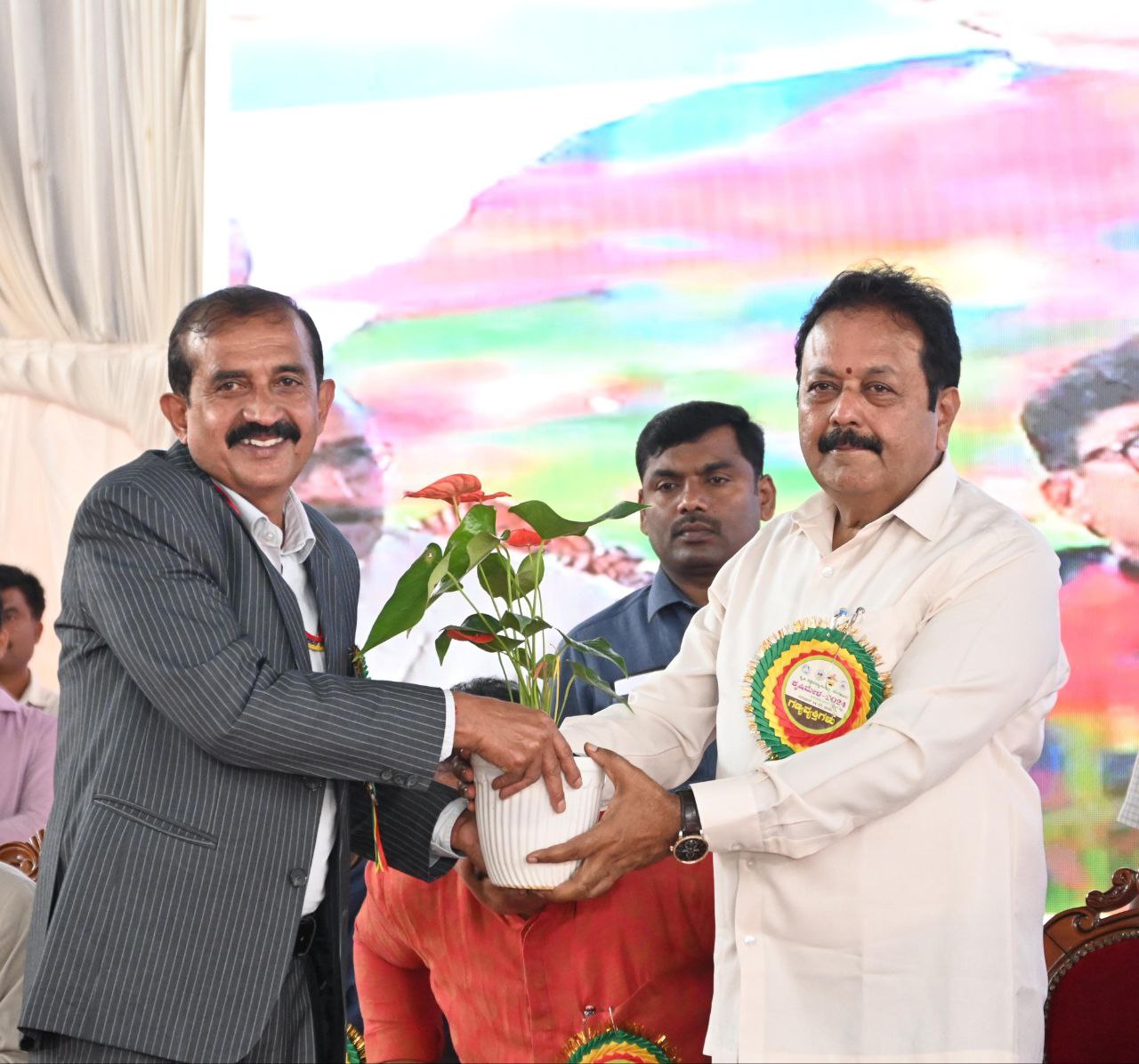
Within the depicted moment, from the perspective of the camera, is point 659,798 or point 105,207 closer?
point 659,798

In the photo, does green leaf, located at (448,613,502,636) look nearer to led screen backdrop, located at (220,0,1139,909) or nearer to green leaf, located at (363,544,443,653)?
green leaf, located at (363,544,443,653)

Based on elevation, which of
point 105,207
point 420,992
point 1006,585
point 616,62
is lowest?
point 420,992

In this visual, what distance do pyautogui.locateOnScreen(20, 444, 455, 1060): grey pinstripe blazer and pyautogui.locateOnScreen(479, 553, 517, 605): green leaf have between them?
17 cm

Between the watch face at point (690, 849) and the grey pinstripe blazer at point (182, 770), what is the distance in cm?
36

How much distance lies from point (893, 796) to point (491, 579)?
615 mm

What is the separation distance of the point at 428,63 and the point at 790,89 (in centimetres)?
106

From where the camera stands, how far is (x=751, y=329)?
3.99 meters

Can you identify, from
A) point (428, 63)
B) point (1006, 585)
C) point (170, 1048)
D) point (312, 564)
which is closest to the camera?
point (170, 1048)

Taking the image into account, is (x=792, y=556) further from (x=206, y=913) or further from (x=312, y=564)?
(x=206, y=913)

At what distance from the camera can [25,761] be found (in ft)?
12.2

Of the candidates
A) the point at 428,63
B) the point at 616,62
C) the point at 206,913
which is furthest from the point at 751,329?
the point at 206,913

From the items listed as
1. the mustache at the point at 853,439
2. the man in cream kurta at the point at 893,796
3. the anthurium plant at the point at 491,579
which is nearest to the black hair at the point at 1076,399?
the man in cream kurta at the point at 893,796

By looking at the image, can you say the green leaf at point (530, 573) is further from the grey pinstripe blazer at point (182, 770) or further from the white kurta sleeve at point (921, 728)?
the white kurta sleeve at point (921, 728)

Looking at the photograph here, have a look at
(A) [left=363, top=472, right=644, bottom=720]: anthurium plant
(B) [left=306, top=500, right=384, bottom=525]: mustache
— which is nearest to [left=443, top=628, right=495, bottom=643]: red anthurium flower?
(A) [left=363, top=472, right=644, bottom=720]: anthurium plant
